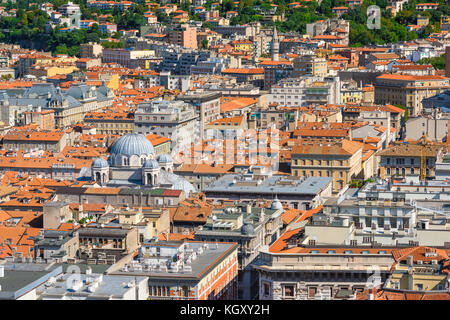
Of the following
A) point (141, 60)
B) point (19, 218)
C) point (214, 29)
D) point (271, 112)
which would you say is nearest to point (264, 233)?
point (19, 218)

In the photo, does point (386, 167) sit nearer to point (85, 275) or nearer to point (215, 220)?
point (215, 220)

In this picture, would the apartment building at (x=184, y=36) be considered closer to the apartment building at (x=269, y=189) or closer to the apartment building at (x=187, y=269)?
the apartment building at (x=269, y=189)

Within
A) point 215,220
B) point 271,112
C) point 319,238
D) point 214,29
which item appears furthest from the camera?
point 214,29

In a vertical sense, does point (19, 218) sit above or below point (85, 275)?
below

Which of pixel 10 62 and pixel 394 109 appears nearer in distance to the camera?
pixel 394 109

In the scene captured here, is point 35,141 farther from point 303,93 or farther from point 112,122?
point 303,93

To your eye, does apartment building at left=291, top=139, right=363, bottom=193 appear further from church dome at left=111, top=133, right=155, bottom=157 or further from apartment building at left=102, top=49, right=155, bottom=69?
apartment building at left=102, top=49, right=155, bottom=69

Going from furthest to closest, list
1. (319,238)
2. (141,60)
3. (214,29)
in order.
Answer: (214,29) < (141,60) < (319,238)
